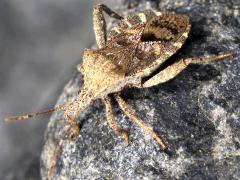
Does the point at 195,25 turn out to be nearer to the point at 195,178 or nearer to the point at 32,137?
the point at 195,178

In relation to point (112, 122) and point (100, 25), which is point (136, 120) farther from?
point (100, 25)

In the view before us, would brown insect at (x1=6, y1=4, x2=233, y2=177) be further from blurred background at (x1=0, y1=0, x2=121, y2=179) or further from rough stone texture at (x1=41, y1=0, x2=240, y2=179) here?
blurred background at (x1=0, y1=0, x2=121, y2=179)

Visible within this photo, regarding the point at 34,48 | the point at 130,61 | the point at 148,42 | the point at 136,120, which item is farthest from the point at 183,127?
the point at 34,48

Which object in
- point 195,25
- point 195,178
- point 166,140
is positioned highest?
point 195,25

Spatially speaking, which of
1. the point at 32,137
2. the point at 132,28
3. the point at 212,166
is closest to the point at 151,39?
the point at 132,28

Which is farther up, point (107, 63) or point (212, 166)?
point (107, 63)

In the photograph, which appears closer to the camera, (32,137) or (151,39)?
(151,39)

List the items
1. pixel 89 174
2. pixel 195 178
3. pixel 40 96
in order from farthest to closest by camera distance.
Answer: pixel 40 96, pixel 89 174, pixel 195 178
